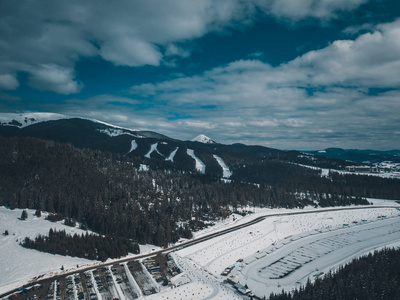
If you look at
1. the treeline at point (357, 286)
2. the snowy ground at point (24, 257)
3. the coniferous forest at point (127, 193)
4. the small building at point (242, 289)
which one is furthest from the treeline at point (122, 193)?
the treeline at point (357, 286)

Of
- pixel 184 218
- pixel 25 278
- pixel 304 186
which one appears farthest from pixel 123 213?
pixel 304 186

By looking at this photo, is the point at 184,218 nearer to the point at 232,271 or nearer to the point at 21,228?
the point at 232,271

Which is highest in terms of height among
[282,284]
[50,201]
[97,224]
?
[50,201]

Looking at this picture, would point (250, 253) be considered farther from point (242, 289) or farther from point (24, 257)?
point (24, 257)

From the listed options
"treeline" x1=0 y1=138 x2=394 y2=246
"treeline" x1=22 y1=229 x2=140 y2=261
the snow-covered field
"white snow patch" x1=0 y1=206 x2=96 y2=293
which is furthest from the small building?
"white snow patch" x1=0 y1=206 x2=96 y2=293

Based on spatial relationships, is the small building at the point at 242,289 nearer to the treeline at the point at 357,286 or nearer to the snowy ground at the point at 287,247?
the snowy ground at the point at 287,247

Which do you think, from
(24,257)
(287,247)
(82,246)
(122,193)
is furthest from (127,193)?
(287,247)
